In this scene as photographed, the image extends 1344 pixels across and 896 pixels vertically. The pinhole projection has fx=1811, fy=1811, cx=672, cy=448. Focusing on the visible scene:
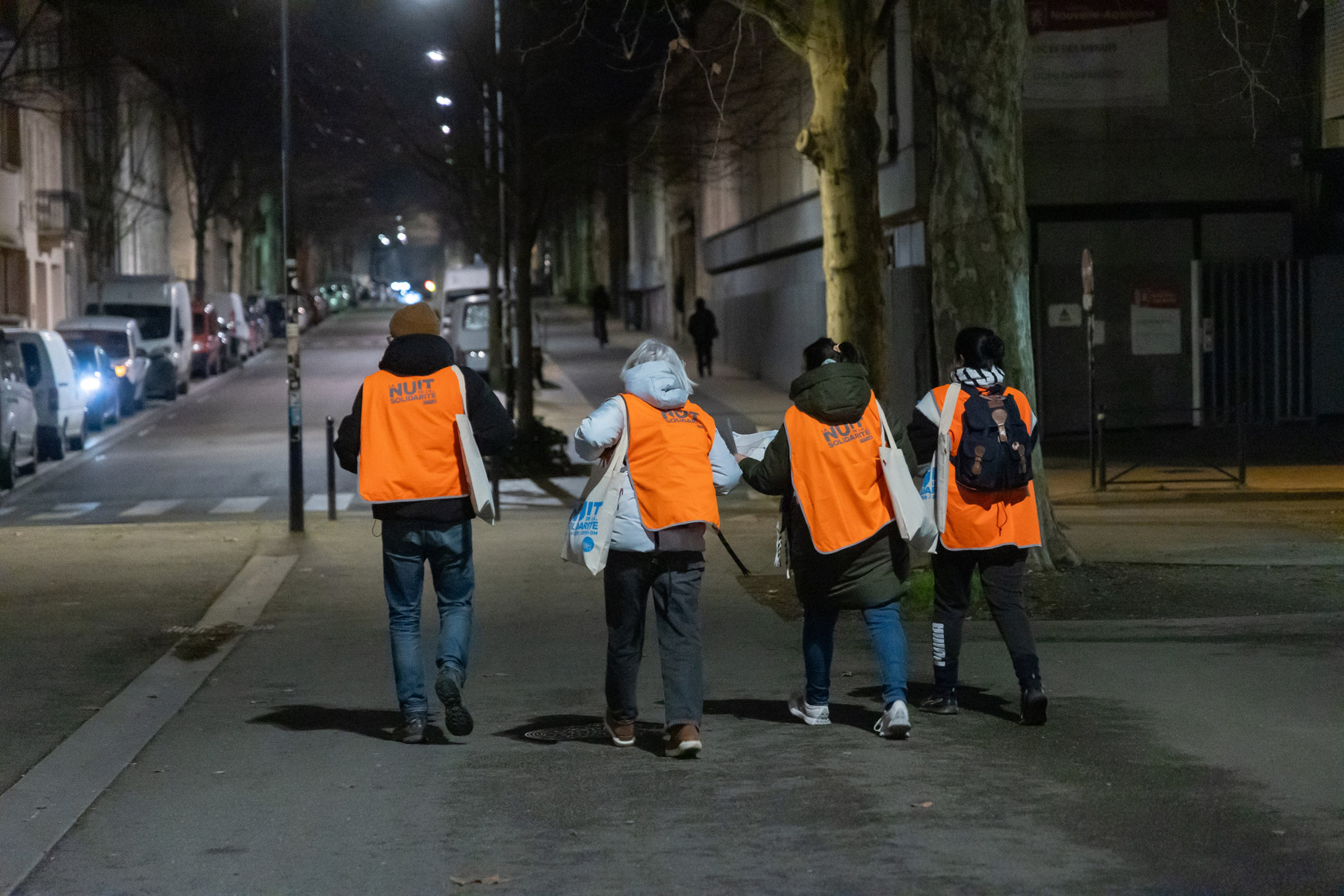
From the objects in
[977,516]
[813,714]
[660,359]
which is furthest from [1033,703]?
[660,359]

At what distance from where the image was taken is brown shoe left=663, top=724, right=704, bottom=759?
6637 mm

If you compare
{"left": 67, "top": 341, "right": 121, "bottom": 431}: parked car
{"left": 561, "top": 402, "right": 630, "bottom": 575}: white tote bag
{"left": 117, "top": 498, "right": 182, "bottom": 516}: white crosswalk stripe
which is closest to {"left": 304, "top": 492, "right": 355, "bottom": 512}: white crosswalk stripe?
{"left": 117, "top": 498, "right": 182, "bottom": 516}: white crosswalk stripe

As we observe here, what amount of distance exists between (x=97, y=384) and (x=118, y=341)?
9.66 ft

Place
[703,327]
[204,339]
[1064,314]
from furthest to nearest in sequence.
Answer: [204,339], [703,327], [1064,314]

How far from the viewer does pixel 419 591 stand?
7.12 m

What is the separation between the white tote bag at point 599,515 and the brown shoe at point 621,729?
0.59m

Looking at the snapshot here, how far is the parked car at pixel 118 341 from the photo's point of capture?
1276 inches

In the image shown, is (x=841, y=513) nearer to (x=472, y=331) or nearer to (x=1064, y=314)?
(x=1064, y=314)

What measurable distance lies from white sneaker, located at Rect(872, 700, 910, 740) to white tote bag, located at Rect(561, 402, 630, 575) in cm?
125

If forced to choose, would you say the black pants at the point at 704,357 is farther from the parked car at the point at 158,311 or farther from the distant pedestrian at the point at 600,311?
the distant pedestrian at the point at 600,311

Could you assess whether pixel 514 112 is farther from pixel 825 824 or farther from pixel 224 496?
pixel 825 824

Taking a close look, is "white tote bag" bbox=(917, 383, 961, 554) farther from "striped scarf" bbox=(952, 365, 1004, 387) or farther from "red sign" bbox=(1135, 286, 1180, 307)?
"red sign" bbox=(1135, 286, 1180, 307)

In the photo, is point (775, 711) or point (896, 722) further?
point (775, 711)

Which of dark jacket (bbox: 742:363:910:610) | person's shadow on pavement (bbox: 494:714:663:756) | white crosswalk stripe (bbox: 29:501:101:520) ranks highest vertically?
dark jacket (bbox: 742:363:910:610)
